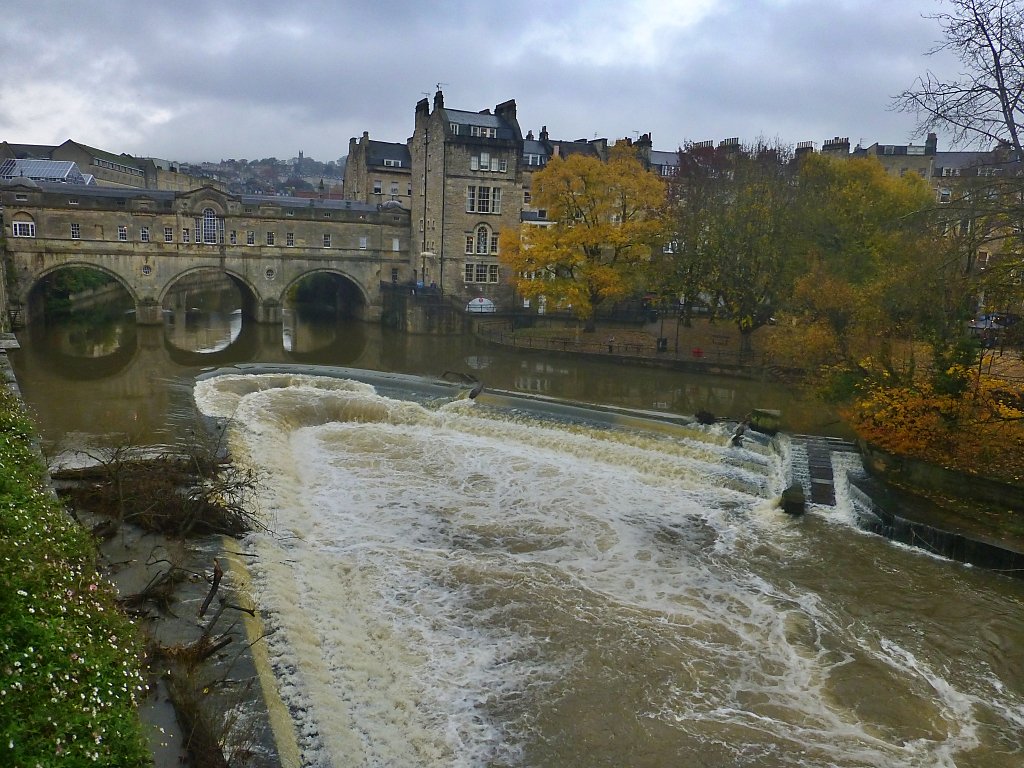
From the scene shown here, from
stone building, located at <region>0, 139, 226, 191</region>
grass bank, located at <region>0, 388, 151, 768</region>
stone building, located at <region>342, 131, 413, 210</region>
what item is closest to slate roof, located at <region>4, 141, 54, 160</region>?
stone building, located at <region>0, 139, 226, 191</region>

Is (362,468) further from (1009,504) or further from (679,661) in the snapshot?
(1009,504)

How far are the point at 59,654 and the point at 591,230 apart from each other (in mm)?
33689

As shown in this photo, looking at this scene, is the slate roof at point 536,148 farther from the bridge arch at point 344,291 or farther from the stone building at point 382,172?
the bridge arch at point 344,291

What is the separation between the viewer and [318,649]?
10.6 metres

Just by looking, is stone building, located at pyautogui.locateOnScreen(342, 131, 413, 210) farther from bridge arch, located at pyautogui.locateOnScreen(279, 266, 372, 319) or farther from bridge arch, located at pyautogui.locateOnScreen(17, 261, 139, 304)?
bridge arch, located at pyautogui.locateOnScreen(17, 261, 139, 304)

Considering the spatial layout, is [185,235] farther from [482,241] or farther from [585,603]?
[585,603]

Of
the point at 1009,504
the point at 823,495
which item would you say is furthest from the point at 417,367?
the point at 1009,504

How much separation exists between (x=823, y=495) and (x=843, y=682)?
7.69 m

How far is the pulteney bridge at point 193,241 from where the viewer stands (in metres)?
40.8

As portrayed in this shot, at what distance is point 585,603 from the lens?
1270 centimetres

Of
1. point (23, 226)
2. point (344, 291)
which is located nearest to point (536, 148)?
point (344, 291)

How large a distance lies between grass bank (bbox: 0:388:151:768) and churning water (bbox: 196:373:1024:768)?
7.73 ft

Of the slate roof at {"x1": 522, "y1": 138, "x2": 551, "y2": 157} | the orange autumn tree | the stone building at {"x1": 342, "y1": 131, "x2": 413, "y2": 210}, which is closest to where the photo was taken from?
the orange autumn tree

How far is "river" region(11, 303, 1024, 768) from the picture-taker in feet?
31.3
